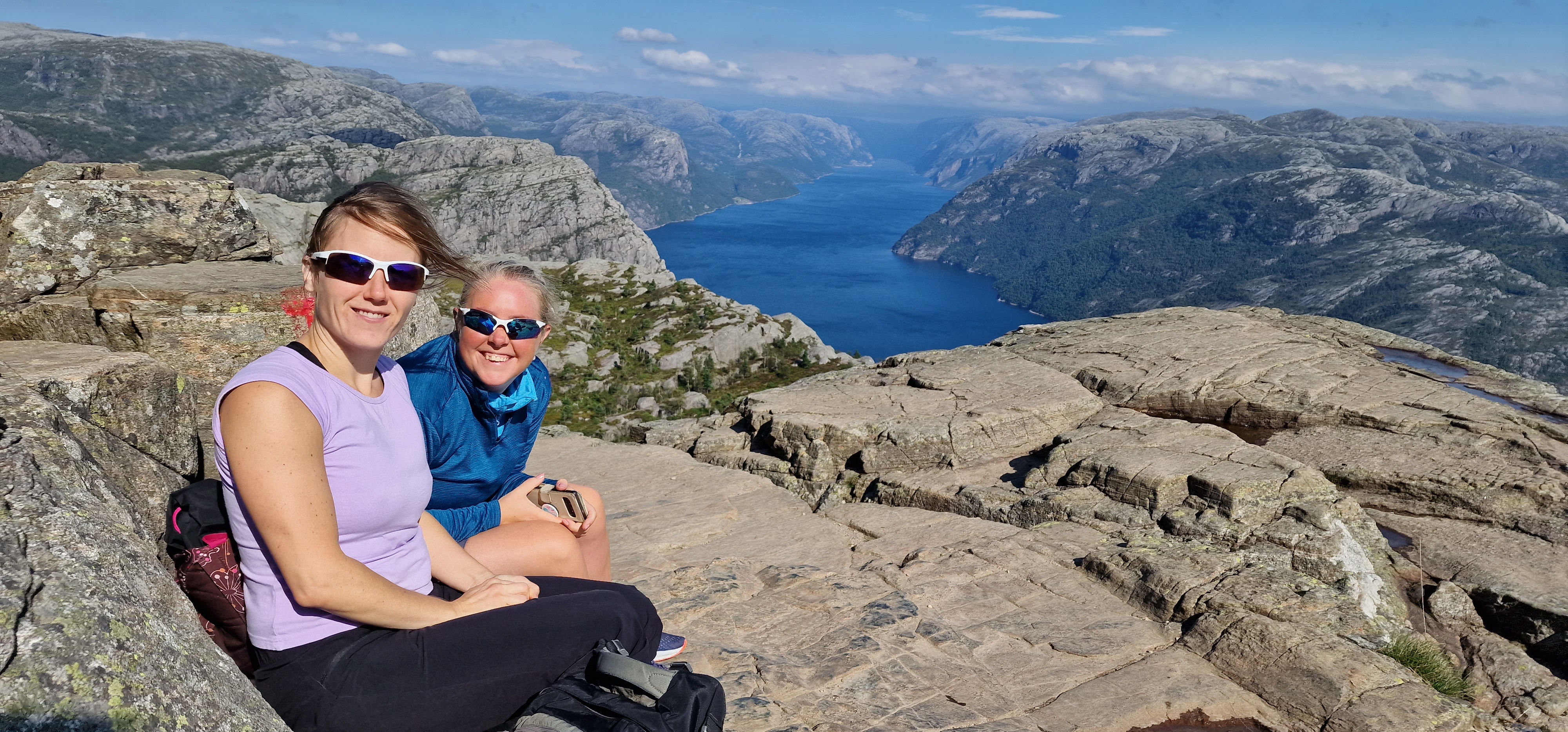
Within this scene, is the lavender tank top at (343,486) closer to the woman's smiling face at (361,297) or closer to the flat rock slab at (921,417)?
the woman's smiling face at (361,297)

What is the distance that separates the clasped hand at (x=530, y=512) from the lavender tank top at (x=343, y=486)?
201 centimetres

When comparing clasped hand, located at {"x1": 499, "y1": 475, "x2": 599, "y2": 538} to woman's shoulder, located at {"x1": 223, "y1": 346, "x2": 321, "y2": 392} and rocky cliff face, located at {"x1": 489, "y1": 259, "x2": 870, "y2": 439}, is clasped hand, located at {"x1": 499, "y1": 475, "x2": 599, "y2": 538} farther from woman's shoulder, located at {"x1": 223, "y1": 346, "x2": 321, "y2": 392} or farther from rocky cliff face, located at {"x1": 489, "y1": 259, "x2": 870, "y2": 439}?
rocky cliff face, located at {"x1": 489, "y1": 259, "x2": 870, "y2": 439}

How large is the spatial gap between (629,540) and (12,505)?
8.45 meters

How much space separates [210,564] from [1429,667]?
10.7 m

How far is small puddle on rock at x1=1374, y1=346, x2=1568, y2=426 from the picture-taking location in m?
18.0

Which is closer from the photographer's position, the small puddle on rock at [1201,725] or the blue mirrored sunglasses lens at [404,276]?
the blue mirrored sunglasses lens at [404,276]

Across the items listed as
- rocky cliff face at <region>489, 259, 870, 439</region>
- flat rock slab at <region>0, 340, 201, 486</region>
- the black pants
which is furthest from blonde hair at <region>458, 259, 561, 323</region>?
rocky cliff face at <region>489, 259, 870, 439</region>

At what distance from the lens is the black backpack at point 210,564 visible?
4031 mm

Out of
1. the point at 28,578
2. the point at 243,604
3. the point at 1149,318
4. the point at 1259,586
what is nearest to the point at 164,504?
the point at 243,604

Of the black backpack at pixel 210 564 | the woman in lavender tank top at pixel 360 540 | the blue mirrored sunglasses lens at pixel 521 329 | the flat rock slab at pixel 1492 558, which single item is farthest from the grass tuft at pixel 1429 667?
the black backpack at pixel 210 564

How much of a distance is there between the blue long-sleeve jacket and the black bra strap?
5.55 ft

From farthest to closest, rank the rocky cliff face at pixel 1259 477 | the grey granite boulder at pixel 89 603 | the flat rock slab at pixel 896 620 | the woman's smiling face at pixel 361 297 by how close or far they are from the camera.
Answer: the rocky cliff face at pixel 1259 477
the flat rock slab at pixel 896 620
the woman's smiling face at pixel 361 297
the grey granite boulder at pixel 89 603

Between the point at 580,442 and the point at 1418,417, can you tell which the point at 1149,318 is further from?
the point at 580,442

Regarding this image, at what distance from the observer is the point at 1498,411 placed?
16578 millimetres
